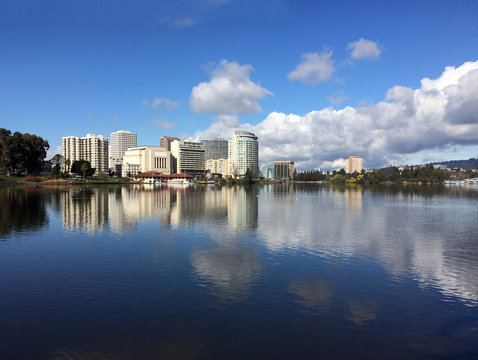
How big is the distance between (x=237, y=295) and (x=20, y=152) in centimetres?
12932

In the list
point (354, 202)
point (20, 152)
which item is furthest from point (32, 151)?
point (354, 202)

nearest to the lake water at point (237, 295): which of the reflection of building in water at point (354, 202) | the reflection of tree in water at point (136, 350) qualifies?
the reflection of tree in water at point (136, 350)

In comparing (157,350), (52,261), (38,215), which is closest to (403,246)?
(157,350)

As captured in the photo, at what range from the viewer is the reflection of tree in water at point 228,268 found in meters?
13.6

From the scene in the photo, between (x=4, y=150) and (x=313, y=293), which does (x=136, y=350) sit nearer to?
(x=313, y=293)

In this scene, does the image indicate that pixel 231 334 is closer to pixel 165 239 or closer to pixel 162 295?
pixel 162 295

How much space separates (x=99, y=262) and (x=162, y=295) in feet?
20.8

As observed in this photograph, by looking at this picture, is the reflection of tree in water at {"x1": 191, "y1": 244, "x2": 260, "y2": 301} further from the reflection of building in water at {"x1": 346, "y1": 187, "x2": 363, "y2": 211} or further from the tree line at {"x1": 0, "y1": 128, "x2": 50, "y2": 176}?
the tree line at {"x1": 0, "y1": 128, "x2": 50, "y2": 176}

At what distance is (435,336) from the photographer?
32.9 ft

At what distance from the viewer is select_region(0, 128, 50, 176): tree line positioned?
11262 centimetres

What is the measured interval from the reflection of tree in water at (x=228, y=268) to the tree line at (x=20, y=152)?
119 m

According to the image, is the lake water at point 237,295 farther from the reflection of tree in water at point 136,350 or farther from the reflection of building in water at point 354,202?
the reflection of building in water at point 354,202

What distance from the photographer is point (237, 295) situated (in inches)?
510

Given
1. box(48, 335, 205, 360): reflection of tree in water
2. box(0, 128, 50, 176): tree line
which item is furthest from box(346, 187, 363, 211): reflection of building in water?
box(0, 128, 50, 176): tree line
